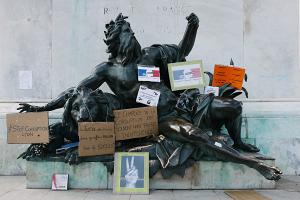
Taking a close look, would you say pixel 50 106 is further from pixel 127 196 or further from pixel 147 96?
pixel 127 196

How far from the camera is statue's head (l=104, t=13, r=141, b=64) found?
5555 millimetres

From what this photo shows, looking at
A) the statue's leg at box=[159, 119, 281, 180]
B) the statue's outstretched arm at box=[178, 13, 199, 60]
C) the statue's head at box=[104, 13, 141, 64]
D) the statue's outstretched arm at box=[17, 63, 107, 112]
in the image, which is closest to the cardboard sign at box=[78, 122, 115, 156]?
the statue's outstretched arm at box=[17, 63, 107, 112]

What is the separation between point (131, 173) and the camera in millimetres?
4945

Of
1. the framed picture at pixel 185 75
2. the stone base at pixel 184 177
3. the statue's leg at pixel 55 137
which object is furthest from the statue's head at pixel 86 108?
the framed picture at pixel 185 75

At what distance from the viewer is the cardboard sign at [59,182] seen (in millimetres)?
5055

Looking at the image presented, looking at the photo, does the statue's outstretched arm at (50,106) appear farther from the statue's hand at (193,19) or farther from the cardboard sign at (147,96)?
the statue's hand at (193,19)

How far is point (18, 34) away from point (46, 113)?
8.66ft

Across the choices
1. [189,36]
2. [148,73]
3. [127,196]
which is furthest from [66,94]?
[189,36]

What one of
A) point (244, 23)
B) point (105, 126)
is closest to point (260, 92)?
point (244, 23)

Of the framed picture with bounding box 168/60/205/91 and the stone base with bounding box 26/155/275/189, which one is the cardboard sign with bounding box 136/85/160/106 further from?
the stone base with bounding box 26/155/275/189

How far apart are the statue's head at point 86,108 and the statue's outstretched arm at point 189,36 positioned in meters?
1.44

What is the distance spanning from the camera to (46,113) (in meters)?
5.30

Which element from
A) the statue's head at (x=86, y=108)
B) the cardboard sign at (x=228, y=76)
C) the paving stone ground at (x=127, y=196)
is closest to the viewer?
the paving stone ground at (x=127, y=196)

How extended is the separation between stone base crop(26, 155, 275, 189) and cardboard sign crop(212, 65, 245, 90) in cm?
171
